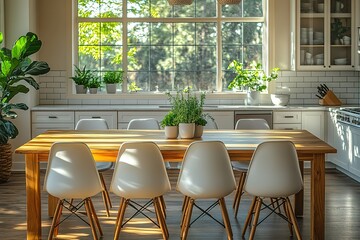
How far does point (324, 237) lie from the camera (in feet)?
19.0

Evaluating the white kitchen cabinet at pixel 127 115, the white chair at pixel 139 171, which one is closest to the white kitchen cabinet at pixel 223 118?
the white kitchen cabinet at pixel 127 115

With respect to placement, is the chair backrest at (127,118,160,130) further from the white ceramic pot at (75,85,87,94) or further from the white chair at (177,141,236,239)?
the white ceramic pot at (75,85,87,94)

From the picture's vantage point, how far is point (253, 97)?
9.74 meters

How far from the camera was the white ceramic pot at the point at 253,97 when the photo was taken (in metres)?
9.73

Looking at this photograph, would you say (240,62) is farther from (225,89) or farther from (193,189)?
(193,189)

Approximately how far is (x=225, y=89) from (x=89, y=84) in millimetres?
1910

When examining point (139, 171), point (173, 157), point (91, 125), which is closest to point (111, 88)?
point (91, 125)

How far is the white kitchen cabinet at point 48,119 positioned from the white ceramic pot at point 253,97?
7.83 ft

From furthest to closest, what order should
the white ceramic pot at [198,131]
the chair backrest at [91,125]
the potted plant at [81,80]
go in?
the potted plant at [81,80], the chair backrest at [91,125], the white ceramic pot at [198,131]

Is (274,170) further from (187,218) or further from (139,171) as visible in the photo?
(139,171)

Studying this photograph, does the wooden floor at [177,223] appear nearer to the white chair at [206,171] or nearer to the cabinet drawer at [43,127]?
the white chair at [206,171]

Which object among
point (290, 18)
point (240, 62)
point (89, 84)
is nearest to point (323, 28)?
point (290, 18)

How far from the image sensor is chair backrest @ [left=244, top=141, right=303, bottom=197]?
18.1 feet

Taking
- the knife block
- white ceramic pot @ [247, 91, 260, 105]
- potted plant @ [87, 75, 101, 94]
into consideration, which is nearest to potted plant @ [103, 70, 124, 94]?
potted plant @ [87, 75, 101, 94]
